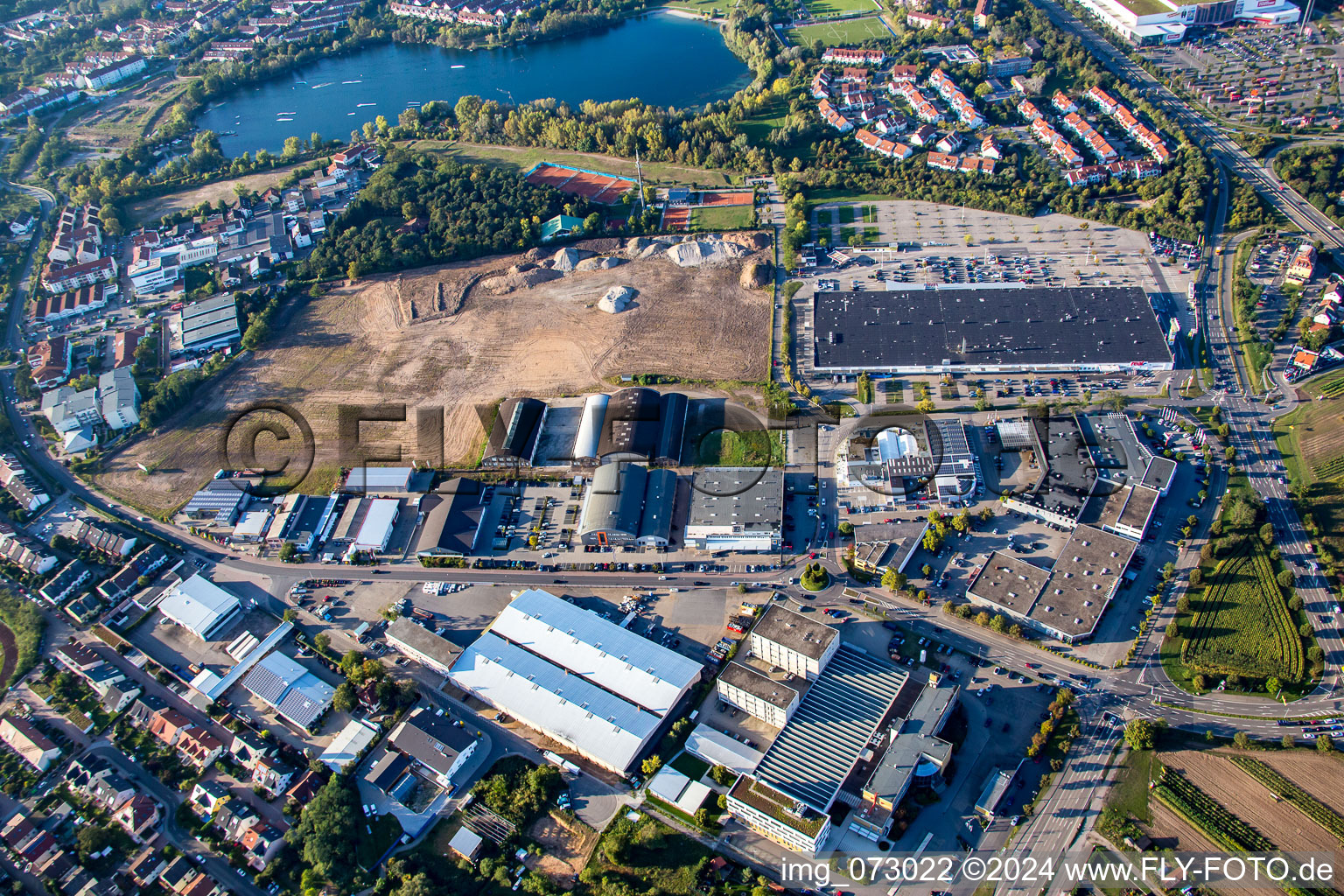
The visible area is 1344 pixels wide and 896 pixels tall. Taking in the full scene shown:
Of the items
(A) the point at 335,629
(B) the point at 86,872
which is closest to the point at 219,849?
(B) the point at 86,872

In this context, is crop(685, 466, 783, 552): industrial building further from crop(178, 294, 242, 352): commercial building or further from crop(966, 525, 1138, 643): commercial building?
crop(178, 294, 242, 352): commercial building

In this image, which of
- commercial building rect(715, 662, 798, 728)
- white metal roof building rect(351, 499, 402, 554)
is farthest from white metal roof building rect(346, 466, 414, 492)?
commercial building rect(715, 662, 798, 728)

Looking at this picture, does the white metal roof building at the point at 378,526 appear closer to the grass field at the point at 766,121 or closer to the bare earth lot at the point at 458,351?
the bare earth lot at the point at 458,351

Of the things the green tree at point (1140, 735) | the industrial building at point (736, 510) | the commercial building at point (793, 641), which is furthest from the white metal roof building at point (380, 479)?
the green tree at point (1140, 735)

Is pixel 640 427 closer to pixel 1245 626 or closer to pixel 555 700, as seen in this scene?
pixel 555 700

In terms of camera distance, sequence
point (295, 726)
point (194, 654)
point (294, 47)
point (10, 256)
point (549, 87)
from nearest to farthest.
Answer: point (295, 726) → point (194, 654) → point (10, 256) → point (549, 87) → point (294, 47)

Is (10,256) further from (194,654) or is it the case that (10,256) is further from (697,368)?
(697,368)
